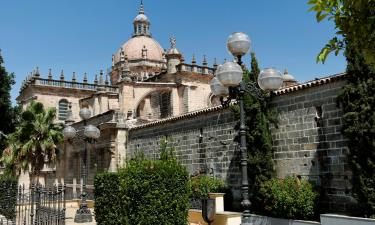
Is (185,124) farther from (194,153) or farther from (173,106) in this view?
(173,106)

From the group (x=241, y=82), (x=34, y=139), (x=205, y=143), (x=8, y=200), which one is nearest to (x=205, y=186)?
(x=205, y=143)

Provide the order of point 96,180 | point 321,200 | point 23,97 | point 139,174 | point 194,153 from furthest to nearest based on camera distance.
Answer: point 23,97 → point 194,153 → point 321,200 → point 96,180 → point 139,174

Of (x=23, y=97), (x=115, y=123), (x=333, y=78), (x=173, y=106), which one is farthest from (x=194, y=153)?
(x=23, y=97)

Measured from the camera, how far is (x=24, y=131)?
67.8ft

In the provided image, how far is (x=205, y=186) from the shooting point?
50.7 ft

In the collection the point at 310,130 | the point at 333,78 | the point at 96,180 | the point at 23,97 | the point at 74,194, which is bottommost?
the point at 74,194

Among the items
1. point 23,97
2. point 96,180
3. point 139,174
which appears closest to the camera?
point 139,174

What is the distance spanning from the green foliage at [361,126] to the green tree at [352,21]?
271 inches

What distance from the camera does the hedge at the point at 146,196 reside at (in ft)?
30.9

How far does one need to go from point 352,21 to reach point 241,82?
14.7ft

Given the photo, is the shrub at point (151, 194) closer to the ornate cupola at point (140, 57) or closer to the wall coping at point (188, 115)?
the wall coping at point (188, 115)

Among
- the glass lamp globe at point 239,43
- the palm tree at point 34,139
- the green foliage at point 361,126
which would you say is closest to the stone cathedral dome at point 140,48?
the palm tree at point 34,139

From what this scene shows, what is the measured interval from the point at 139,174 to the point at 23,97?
37451mm

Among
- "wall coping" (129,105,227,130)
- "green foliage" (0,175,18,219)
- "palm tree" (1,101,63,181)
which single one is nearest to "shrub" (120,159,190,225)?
"wall coping" (129,105,227,130)
